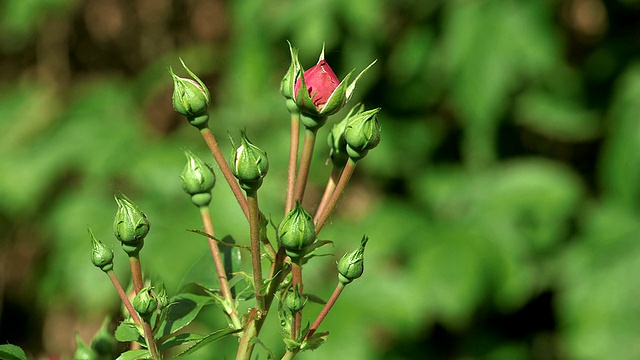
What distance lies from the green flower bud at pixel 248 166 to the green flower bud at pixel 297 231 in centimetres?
3

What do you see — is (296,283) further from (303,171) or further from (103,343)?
(103,343)

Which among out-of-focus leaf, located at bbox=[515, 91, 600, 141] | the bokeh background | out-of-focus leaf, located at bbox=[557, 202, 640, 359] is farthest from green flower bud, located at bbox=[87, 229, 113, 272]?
out-of-focus leaf, located at bbox=[515, 91, 600, 141]

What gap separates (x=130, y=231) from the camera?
1.86 ft

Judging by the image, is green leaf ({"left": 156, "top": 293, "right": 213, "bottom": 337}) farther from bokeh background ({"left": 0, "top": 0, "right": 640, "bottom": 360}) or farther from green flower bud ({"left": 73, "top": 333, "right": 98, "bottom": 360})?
bokeh background ({"left": 0, "top": 0, "right": 640, "bottom": 360})

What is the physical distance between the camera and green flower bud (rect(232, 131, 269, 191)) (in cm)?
55

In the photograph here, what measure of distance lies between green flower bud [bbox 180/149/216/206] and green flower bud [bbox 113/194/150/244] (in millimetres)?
69

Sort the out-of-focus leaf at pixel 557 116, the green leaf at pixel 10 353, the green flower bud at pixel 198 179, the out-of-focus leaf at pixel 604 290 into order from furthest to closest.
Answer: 1. the out-of-focus leaf at pixel 557 116
2. the out-of-focus leaf at pixel 604 290
3. the green flower bud at pixel 198 179
4. the green leaf at pixel 10 353

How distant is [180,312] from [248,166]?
5.5 inches

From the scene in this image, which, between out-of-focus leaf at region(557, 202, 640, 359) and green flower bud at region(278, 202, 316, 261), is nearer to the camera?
green flower bud at region(278, 202, 316, 261)

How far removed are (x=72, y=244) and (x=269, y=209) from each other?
1.44 ft

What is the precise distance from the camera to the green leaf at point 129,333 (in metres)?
0.58

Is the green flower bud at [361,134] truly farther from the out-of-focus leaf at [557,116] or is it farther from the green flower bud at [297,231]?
the out-of-focus leaf at [557,116]

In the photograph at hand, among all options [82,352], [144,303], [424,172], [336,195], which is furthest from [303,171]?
[424,172]

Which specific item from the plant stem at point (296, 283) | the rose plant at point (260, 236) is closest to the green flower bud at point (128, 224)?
the rose plant at point (260, 236)
